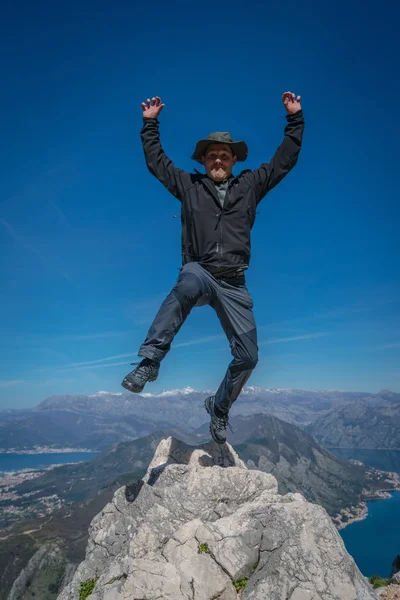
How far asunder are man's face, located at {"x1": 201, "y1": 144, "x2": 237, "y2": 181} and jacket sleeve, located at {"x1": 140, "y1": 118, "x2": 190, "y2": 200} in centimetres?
41

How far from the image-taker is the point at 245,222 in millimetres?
5984

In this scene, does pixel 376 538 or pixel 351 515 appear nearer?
pixel 376 538

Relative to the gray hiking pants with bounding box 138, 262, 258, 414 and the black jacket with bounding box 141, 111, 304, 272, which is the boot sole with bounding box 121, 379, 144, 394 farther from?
the black jacket with bounding box 141, 111, 304, 272

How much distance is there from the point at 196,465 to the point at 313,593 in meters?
2.95

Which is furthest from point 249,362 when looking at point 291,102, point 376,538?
point 376,538

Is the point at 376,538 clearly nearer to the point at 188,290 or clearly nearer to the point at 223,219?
the point at 188,290

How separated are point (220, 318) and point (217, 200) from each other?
1.88m

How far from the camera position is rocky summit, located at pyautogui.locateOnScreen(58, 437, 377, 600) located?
454cm

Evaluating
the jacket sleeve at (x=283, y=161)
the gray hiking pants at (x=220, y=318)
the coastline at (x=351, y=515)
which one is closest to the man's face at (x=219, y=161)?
the jacket sleeve at (x=283, y=161)

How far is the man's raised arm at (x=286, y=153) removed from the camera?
6141 mm

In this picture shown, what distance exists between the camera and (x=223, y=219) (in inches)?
230

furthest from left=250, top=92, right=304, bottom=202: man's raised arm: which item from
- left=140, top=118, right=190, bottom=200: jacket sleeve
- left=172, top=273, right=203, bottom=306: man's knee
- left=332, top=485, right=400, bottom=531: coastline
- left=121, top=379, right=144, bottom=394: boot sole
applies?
left=332, top=485, right=400, bottom=531: coastline

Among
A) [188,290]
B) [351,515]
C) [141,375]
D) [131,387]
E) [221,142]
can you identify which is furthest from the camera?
[351,515]

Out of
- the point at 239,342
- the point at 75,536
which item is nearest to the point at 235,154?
A: the point at 239,342
